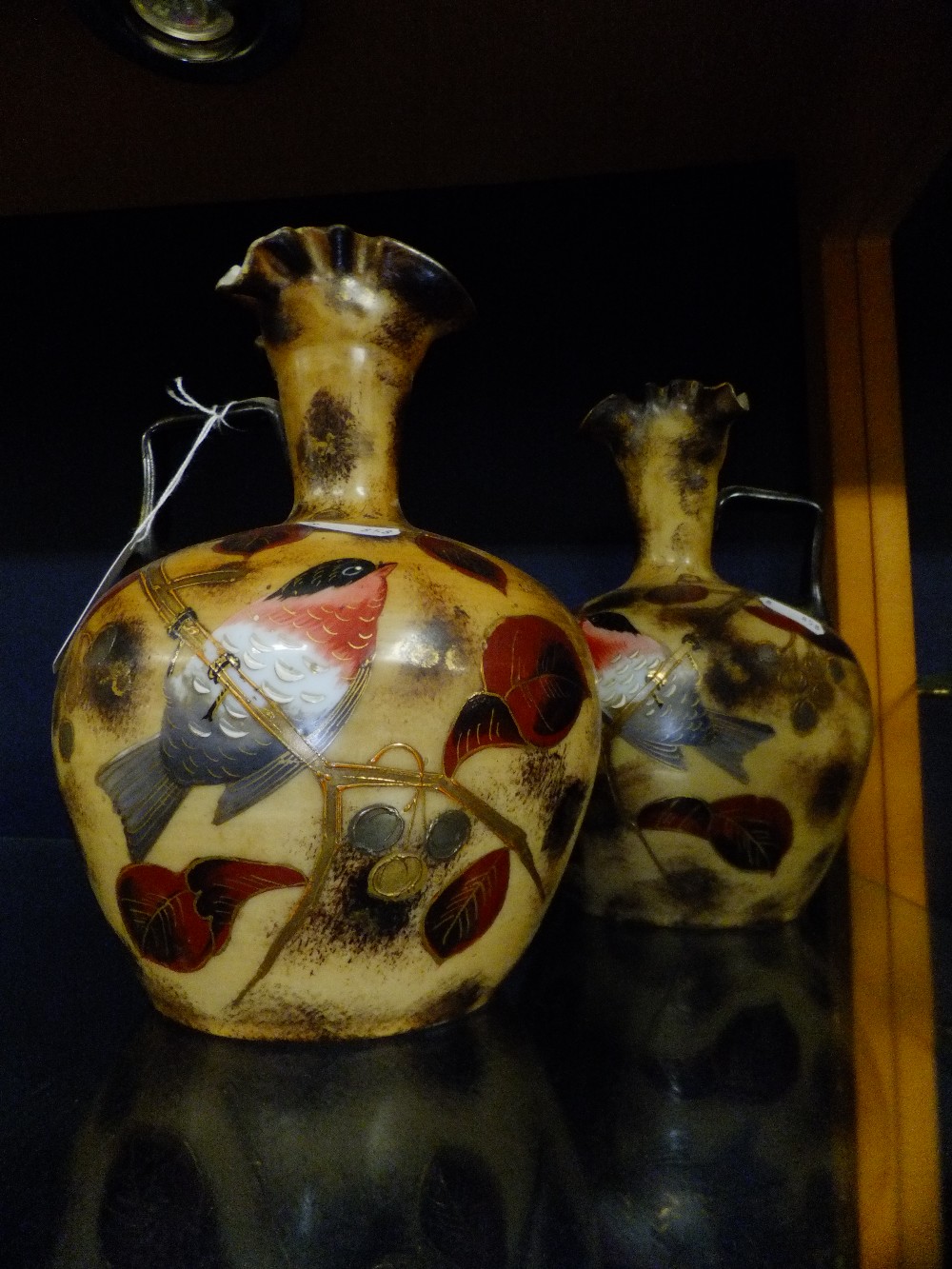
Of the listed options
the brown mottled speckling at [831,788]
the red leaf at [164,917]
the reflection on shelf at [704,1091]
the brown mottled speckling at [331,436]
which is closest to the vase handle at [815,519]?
the brown mottled speckling at [831,788]

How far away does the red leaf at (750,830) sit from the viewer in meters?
0.84

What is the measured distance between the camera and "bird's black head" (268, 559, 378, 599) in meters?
0.61

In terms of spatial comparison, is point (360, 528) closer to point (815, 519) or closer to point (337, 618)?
point (337, 618)

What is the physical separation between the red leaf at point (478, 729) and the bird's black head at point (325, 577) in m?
0.11

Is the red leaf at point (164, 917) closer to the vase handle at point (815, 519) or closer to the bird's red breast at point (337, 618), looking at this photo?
the bird's red breast at point (337, 618)

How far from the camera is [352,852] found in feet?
1.90

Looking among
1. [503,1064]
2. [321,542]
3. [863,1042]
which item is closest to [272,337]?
[321,542]

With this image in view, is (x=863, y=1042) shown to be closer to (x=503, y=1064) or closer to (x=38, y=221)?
(x=503, y=1064)

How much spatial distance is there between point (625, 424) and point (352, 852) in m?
0.57

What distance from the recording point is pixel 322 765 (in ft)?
1.87

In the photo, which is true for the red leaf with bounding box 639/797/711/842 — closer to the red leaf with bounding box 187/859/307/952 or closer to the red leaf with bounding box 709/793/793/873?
the red leaf with bounding box 709/793/793/873

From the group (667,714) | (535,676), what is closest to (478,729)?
(535,676)

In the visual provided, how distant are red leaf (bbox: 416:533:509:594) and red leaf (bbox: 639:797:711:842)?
0.29 m

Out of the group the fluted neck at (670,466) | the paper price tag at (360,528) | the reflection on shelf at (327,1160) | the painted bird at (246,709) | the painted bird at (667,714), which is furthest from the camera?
the fluted neck at (670,466)
